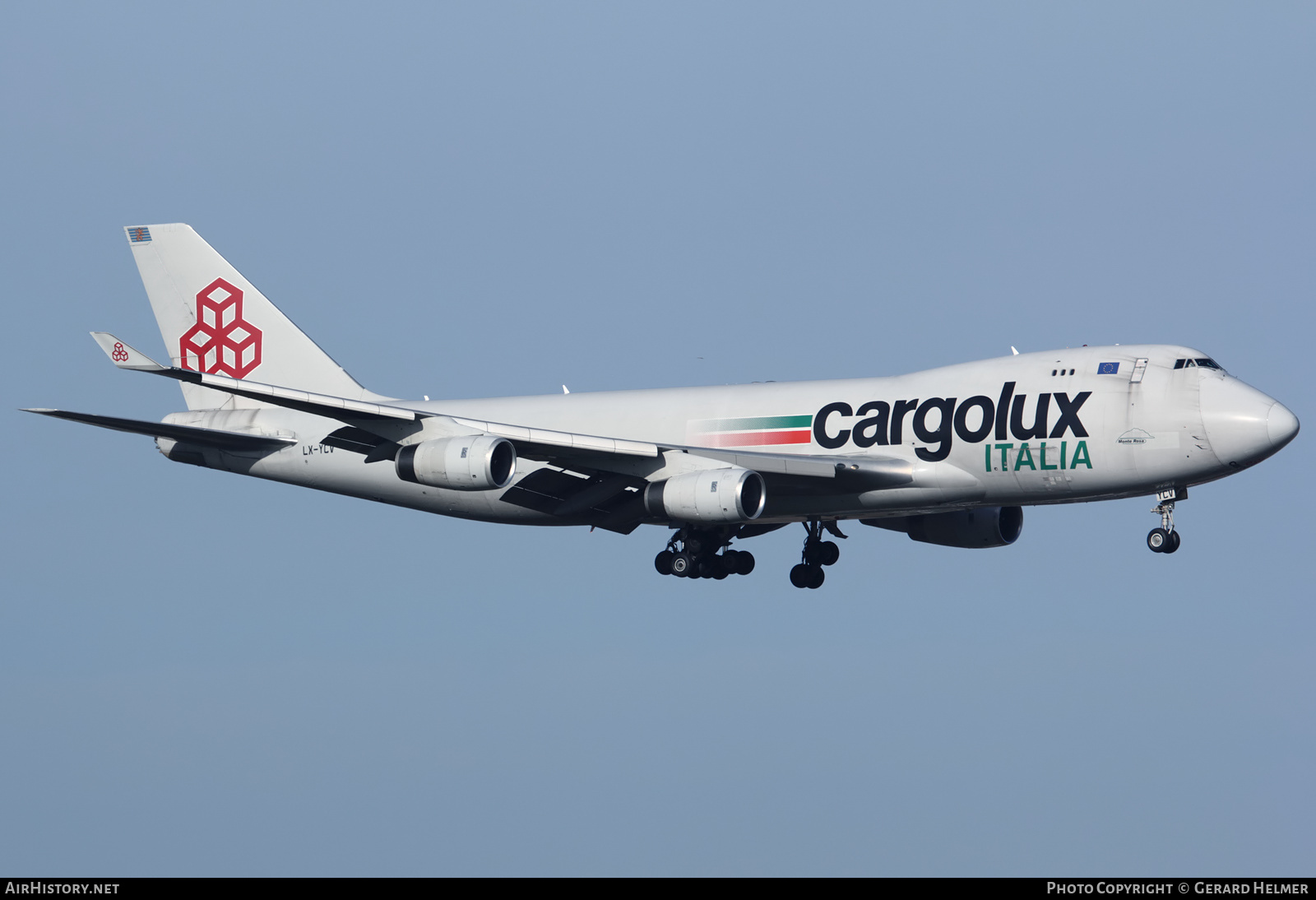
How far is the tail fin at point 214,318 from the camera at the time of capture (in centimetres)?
4947

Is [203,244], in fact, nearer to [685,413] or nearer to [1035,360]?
[685,413]

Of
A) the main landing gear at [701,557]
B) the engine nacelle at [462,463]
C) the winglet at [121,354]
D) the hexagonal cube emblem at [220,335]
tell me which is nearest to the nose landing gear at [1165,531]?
the main landing gear at [701,557]

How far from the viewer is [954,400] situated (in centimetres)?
4003

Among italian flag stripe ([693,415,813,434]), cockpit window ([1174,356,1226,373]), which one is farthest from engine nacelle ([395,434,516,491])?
cockpit window ([1174,356,1226,373])

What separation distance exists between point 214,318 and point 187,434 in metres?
6.80

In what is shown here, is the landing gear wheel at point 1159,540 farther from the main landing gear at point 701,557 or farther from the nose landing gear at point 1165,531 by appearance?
the main landing gear at point 701,557

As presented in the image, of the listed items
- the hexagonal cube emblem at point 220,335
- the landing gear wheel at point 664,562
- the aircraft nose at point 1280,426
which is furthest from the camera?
the hexagonal cube emblem at point 220,335

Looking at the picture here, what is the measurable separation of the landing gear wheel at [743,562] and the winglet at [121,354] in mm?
18731

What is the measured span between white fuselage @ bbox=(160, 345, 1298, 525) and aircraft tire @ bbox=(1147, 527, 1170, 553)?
1.07 metres

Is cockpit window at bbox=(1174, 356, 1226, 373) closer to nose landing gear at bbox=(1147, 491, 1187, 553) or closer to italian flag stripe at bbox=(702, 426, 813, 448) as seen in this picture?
nose landing gear at bbox=(1147, 491, 1187, 553)

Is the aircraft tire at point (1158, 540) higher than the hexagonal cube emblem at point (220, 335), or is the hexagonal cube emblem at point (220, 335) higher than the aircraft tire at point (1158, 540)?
the hexagonal cube emblem at point (220, 335)

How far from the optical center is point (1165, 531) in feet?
126

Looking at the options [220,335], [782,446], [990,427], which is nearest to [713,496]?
[782,446]
